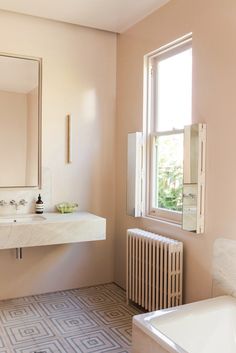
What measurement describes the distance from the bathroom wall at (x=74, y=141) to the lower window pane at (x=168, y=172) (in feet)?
2.44

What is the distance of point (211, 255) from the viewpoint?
263cm

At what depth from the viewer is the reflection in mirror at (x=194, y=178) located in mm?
2689

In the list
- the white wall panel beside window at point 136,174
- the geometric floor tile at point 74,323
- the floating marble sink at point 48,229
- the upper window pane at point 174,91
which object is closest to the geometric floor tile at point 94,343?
the geometric floor tile at point 74,323

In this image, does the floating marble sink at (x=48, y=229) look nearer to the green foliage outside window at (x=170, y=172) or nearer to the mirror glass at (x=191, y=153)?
the green foliage outside window at (x=170, y=172)

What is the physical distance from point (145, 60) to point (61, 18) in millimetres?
927

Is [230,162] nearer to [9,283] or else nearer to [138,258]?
[138,258]

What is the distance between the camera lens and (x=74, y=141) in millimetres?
3795

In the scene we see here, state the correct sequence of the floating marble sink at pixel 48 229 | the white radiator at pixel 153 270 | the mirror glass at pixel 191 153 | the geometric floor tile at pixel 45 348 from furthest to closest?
the floating marble sink at pixel 48 229 < the white radiator at pixel 153 270 < the mirror glass at pixel 191 153 < the geometric floor tile at pixel 45 348

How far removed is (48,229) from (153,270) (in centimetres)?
96

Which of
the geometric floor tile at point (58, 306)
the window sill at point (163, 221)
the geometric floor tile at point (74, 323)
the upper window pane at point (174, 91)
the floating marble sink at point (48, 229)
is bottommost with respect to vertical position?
the geometric floor tile at point (74, 323)

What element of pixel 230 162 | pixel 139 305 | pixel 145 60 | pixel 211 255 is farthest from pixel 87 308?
pixel 145 60

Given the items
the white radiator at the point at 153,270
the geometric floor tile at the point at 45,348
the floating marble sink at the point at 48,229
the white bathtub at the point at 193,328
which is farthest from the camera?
the floating marble sink at the point at 48,229

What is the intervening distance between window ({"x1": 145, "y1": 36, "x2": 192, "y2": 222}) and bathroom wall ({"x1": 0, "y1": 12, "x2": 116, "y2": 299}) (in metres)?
0.65

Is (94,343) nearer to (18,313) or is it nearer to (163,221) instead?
(18,313)
